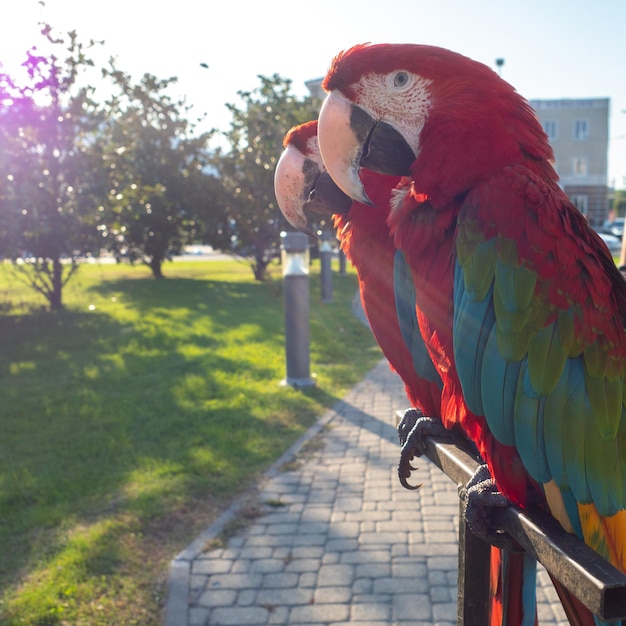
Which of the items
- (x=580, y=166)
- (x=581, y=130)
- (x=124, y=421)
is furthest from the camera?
(x=580, y=166)

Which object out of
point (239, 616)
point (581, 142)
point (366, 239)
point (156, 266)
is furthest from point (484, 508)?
point (581, 142)

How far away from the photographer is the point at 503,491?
1.51 m

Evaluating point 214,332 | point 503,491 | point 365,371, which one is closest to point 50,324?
point 214,332

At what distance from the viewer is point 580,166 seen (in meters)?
37.5

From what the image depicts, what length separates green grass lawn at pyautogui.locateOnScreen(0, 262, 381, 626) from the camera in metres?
2.63

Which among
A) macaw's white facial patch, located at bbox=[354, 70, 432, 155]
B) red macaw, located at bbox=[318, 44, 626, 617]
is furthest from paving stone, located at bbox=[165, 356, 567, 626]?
macaw's white facial patch, located at bbox=[354, 70, 432, 155]

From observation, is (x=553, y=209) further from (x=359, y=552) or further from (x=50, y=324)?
(x=50, y=324)

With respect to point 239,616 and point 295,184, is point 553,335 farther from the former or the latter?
point 239,616

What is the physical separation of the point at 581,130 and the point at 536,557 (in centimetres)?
4075

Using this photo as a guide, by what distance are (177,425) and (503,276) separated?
3389 millimetres

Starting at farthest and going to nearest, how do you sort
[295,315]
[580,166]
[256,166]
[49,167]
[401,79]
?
1. [580,166]
2. [256,166]
3. [49,167]
4. [295,315]
5. [401,79]

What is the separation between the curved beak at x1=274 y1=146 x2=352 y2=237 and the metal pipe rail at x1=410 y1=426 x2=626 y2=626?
103cm

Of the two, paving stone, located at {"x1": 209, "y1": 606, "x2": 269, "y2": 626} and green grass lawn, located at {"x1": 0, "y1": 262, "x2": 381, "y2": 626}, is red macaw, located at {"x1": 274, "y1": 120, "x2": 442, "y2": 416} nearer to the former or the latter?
paving stone, located at {"x1": 209, "y1": 606, "x2": 269, "y2": 626}

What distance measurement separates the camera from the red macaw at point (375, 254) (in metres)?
2.02
